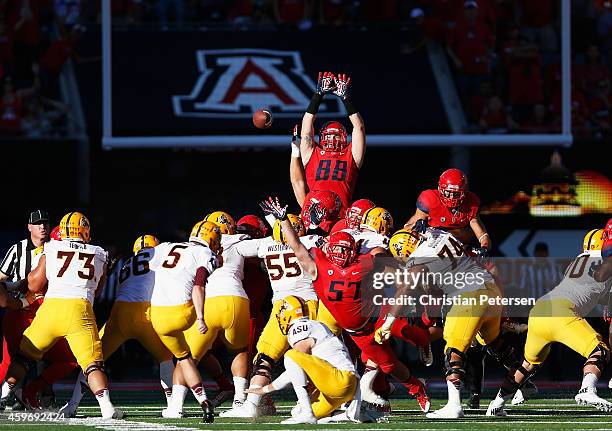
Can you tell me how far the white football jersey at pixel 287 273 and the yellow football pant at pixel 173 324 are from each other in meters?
0.74

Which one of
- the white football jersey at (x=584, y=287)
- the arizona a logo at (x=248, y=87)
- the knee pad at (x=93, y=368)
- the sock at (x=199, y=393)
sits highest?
the arizona a logo at (x=248, y=87)

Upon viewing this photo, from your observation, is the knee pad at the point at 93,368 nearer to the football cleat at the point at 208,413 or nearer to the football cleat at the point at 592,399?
the football cleat at the point at 208,413

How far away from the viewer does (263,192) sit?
19.4m

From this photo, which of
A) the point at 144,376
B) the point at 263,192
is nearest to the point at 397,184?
the point at 263,192

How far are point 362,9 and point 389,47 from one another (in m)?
0.96

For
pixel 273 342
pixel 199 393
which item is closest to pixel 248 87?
pixel 273 342

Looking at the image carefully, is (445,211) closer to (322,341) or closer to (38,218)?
(322,341)

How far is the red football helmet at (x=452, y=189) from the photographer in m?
12.9

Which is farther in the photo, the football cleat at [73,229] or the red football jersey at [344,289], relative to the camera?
the football cleat at [73,229]

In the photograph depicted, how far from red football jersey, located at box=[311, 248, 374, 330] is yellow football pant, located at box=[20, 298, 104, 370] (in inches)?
66.6

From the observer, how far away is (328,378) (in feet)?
36.1

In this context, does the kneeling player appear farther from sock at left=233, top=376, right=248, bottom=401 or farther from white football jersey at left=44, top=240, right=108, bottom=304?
white football jersey at left=44, top=240, right=108, bottom=304

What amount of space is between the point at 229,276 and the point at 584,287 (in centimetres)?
277

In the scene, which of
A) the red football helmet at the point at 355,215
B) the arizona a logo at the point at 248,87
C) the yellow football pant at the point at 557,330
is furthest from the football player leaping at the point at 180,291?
the arizona a logo at the point at 248,87
